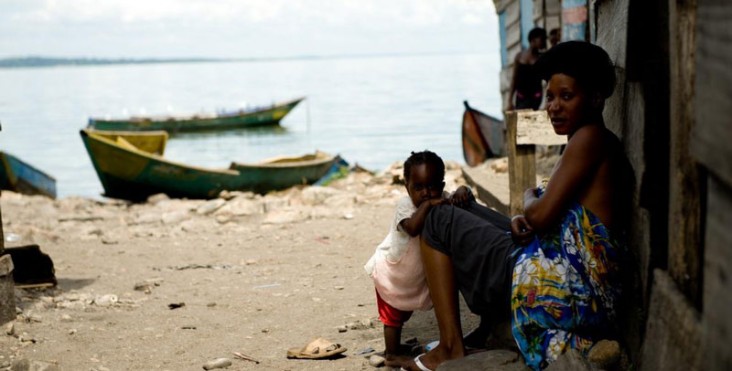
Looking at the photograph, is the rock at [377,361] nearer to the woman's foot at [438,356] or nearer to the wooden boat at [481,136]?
the woman's foot at [438,356]

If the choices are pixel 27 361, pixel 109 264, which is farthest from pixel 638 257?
pixel 109 264

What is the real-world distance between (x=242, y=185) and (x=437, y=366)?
1109 centimetres

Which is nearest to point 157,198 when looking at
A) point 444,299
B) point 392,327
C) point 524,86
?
point 524,86

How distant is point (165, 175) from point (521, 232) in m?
11.5

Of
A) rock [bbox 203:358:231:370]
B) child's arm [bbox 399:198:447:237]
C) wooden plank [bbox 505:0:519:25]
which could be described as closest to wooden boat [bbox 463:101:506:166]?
wooden plank [bbox 505:0:519:25]

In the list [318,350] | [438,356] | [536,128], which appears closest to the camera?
[438,356]

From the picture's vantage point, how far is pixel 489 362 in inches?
127

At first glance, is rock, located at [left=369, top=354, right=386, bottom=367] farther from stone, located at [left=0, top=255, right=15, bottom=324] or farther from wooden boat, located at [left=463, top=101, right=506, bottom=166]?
wooden boat, located at [left=463, top=101, right=506, bottom=166]

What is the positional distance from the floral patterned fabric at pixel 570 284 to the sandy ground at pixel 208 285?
3.92 ft

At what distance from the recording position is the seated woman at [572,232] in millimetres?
2926

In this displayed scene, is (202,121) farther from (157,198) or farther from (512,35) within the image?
(512,35)

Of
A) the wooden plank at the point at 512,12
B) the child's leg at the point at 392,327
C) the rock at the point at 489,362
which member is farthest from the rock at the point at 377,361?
the wooden plank at the point at 512,12

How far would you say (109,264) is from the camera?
775cm

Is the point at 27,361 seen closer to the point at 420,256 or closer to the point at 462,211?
the point at 420,256
